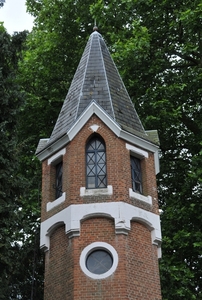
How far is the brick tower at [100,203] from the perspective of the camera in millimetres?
12336

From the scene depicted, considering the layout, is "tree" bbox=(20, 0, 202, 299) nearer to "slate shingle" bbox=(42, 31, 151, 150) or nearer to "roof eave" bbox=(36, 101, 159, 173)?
"slate shingle" bbox=(42, 31, 151, 150)

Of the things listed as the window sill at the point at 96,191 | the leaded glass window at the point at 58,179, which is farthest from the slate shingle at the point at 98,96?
the window sill at the point at 96,191

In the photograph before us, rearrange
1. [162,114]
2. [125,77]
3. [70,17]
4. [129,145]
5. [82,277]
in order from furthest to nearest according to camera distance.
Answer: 1. [70,17]
2. [125,77]
3. [162,114]
4. [129,145]
5. [82,277]

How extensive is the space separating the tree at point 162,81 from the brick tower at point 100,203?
3.41 meters

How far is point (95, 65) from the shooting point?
55.0 ft

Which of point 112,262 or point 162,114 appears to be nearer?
point 112,262

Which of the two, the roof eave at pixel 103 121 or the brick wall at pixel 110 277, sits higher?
the roof eave at pixel 103 121

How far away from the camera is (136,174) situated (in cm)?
1432

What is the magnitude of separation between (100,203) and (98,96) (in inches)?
145

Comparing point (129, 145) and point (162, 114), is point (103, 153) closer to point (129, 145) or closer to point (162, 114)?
point (129, 145)

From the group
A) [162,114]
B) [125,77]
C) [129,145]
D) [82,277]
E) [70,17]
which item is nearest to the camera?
[82,277]

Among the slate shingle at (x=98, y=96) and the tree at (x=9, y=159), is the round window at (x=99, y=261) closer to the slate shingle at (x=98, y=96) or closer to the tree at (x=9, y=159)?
the tree at (x=9, y=159)

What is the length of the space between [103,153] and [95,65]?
Answer: 3.83 metres

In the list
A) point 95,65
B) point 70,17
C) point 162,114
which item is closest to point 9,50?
point 95,65
